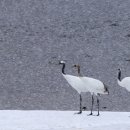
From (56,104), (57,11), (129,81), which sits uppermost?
(57,11)

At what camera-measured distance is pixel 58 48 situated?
25219 millimetres

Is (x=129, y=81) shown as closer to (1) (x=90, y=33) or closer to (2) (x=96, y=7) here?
(1) (x=90, y=33)
